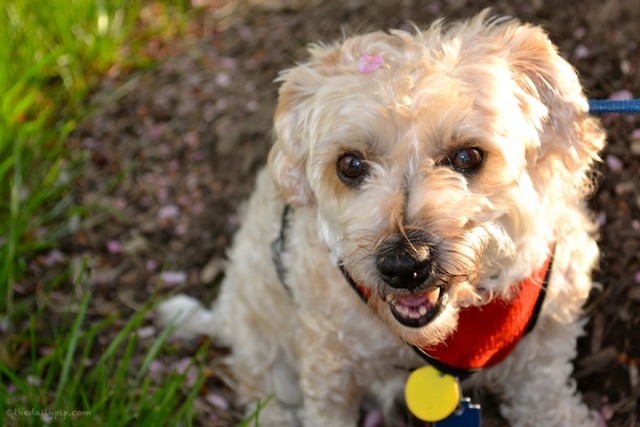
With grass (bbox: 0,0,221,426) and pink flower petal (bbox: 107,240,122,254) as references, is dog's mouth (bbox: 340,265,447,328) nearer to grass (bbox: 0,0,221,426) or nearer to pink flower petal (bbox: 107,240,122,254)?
grass (bbox: 0,0,221,426)

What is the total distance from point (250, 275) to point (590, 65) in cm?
221

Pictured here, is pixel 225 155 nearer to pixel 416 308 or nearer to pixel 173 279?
pixel 173 279

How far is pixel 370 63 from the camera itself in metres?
2.57

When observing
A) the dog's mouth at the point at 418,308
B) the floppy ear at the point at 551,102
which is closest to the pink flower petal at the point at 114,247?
the dog's mouth at the point at 418,308

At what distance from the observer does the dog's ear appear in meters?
2.78

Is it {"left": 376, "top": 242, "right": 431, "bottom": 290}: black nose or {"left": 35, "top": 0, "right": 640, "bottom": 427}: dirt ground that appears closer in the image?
{"left": 376, "top": 242, "right": 431, "bottom": 290}: black nose

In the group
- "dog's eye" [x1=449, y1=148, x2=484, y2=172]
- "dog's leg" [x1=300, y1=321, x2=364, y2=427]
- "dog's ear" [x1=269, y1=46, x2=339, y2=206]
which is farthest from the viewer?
"dog's leg" [x1=300, y1=321, x2=364, y2=427]

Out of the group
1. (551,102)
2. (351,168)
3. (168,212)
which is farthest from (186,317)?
(551,102)

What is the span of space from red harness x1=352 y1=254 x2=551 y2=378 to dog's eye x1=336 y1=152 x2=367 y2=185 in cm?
40

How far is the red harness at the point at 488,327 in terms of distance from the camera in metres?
2.79

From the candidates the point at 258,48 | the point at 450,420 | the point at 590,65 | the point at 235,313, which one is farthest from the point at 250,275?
the point at 258,48

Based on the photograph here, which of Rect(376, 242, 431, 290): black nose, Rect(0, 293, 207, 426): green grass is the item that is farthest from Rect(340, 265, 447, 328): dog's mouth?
Rect(0, 293, 207, 426): green grass

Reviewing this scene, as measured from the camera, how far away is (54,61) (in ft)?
18.0

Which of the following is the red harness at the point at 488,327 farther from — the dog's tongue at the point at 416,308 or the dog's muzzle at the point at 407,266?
the dog's muzzle at the point at 407,266
